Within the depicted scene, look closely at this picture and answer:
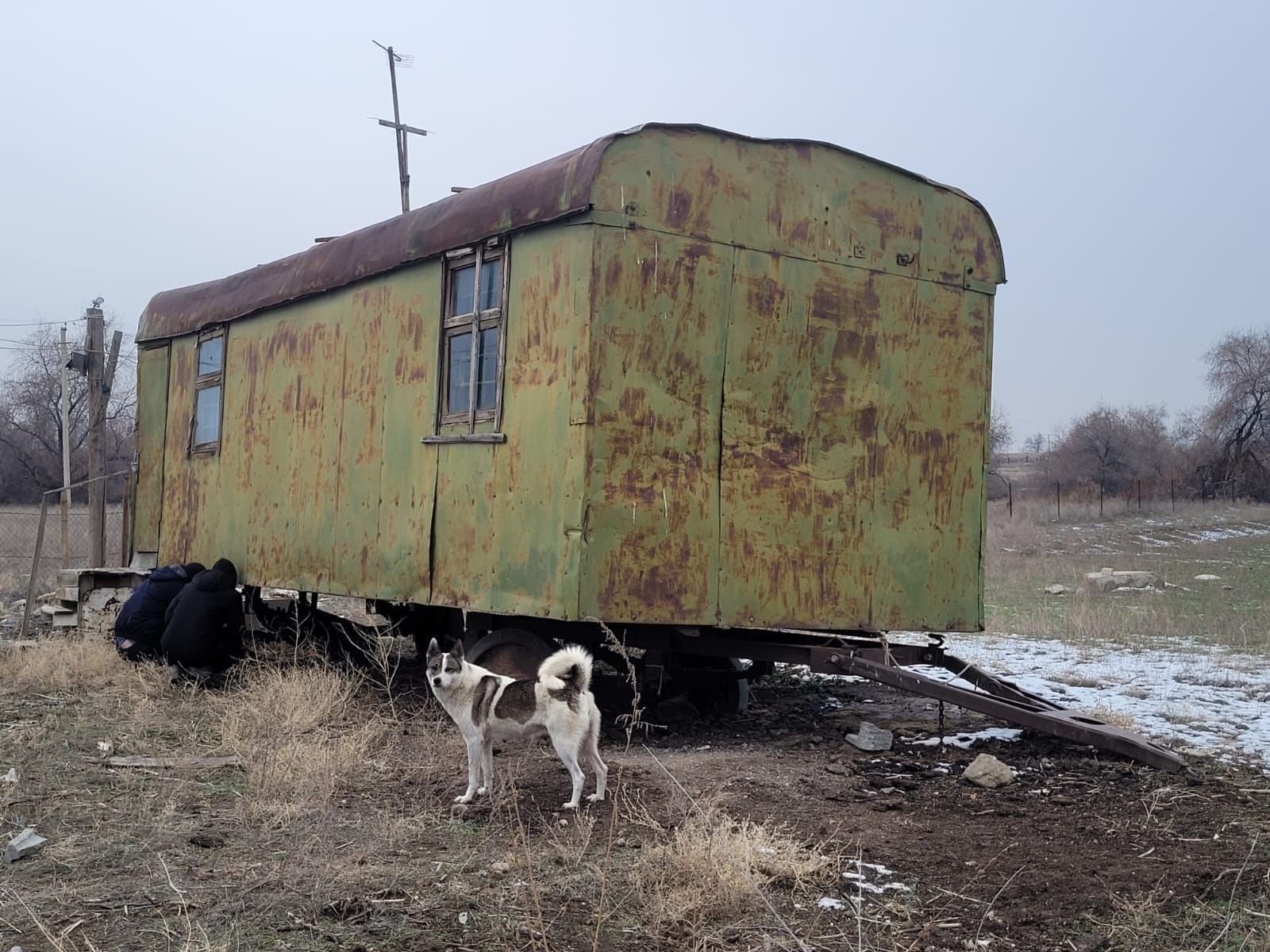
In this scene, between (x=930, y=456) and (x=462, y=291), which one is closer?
(x=930, y=456)

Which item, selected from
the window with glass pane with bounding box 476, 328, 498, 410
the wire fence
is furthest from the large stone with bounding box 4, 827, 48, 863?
the wire fence

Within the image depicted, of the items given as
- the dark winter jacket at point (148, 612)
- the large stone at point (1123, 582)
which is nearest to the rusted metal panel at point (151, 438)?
the dark winter jacket at point (148, 612)

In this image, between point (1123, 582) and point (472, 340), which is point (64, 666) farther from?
point (1123, 582)

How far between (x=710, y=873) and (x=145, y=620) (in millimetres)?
6898

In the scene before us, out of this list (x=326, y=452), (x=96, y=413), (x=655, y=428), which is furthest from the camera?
(x=96, y=413)

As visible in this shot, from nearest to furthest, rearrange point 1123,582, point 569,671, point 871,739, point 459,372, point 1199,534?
point 569,671
point 871,739
point 459,372
point 1123,582
point 1199,534

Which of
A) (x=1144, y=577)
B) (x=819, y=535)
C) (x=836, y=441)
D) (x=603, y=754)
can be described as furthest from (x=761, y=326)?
(x=1144, y=577)

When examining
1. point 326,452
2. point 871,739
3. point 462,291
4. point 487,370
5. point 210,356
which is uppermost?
point 462,291

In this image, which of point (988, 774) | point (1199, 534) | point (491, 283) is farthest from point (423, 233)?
point (1199, 534)

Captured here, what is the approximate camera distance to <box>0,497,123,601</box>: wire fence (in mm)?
17672

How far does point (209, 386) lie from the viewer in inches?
432

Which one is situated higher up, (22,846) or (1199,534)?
(1199,534)

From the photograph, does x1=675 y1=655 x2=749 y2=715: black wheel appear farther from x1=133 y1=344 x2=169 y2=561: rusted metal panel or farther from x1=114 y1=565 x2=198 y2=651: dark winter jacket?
x1=133 y1=344 x2=169 y2=561: rusted metal panel

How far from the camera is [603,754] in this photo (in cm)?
663
